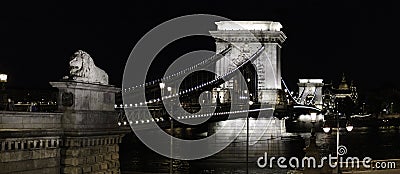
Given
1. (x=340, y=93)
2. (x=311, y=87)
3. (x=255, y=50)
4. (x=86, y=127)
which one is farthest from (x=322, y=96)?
(x=86, y=127)

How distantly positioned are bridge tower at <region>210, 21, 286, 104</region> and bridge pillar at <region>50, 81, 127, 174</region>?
127ft

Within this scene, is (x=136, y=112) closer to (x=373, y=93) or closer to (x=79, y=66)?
(x=79, y=66)

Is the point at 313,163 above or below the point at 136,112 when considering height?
below

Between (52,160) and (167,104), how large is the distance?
13.9 metres

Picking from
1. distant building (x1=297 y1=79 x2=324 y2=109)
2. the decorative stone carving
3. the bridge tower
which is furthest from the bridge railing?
distant building (x1=297 y1=79 x2=324 y2=109)

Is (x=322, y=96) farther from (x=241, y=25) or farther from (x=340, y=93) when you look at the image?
(x=241, y=25)

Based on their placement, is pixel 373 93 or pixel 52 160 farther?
pixel 373 93

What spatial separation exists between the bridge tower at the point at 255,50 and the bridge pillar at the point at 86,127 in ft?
127

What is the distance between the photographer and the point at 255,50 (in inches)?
2334

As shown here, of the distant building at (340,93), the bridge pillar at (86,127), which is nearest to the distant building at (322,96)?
the distant building at (340,93)

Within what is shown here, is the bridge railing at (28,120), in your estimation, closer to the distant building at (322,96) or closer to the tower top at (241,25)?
the tower top at (241,25)

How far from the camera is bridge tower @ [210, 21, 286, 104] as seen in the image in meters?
58.4

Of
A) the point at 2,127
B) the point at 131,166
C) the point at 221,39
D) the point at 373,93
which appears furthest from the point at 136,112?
the point at 373,93

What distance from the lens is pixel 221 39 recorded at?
2292 inches
